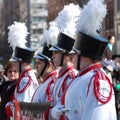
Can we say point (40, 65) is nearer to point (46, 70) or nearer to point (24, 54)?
point (46, 70)

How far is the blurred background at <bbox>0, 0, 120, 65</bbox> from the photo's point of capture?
3524 cm

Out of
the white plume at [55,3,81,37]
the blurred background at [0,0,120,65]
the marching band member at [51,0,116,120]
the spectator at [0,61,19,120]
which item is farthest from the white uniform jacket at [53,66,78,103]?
the blurred background at [0,0,120,65]

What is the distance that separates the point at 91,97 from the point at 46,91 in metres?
2.55

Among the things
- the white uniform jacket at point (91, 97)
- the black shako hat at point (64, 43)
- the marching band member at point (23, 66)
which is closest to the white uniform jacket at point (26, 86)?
the marching band member at point (23, 66)

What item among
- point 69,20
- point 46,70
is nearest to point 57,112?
point 69,20

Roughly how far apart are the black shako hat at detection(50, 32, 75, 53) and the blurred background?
20027mm

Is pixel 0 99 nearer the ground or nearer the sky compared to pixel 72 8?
nearer the ground

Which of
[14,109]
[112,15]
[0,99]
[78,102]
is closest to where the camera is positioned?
[78,102]

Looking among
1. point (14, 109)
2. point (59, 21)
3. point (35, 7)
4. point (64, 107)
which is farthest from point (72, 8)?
point (35, 7)

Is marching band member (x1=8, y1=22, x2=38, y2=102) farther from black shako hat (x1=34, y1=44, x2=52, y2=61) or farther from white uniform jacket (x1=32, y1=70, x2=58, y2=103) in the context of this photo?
white uniform jacket (x1=32, y1=70, x2=58, y2=103)

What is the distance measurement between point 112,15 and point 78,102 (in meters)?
40.7

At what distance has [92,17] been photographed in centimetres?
561

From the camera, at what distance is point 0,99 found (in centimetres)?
942

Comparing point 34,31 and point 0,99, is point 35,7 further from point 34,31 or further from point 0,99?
point 0,99
